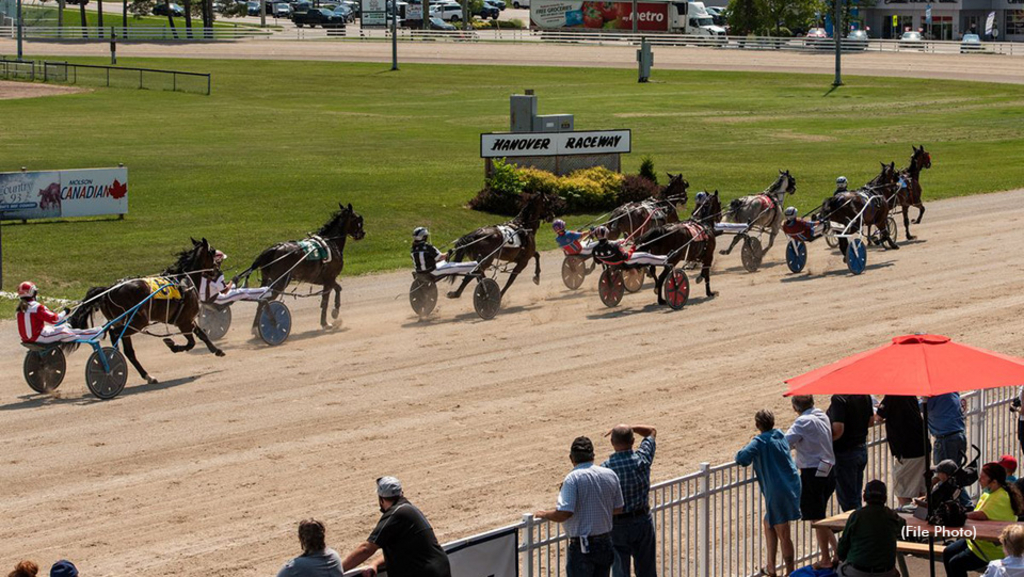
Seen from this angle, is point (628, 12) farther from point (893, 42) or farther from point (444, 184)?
point (444, 184)

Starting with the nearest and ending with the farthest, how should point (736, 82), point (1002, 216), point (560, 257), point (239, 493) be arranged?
point (239, 493) → point (560, 257) → point (1002, 216) → point (736, 82)

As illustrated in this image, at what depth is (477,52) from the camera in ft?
267

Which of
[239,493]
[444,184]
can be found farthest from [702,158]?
[239,493]

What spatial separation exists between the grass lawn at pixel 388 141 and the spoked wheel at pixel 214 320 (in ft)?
13.1

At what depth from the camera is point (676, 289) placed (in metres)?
22.0

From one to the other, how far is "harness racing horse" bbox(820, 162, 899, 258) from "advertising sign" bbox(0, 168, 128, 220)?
48.1 feet

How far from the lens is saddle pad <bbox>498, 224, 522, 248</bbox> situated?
21984 mm

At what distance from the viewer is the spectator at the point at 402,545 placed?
843 cm

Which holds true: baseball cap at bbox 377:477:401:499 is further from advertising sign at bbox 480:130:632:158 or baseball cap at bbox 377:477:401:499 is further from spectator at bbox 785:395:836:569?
advertising sign at bbox 480:130:632:158

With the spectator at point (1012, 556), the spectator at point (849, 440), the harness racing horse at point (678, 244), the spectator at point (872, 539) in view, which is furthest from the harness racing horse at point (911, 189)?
the spectator at point (1012, 556)

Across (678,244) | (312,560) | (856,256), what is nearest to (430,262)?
(678,244)

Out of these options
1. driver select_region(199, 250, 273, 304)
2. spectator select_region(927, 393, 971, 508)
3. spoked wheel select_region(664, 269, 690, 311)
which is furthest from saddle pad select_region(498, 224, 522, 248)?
spectator select_region(927, 393, 971, 508)

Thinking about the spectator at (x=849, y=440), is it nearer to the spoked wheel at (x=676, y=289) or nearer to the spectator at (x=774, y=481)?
the spectator at (x=774, y=481)

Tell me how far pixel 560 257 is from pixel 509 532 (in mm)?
18474
